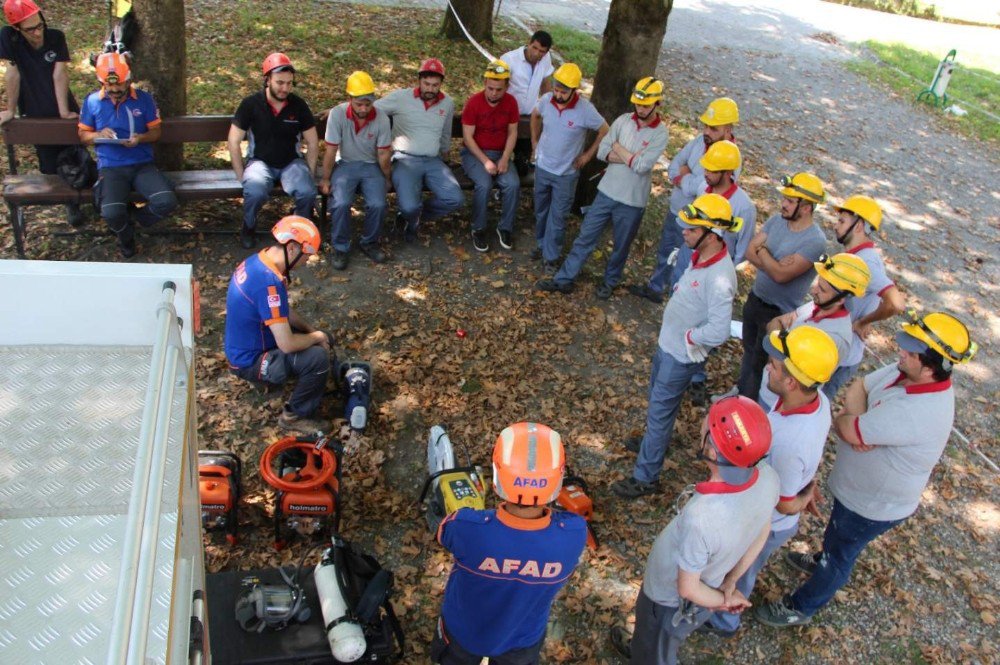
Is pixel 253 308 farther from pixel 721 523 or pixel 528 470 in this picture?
pixel 721 523

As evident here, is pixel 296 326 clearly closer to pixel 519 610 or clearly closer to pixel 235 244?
pixel 235 244

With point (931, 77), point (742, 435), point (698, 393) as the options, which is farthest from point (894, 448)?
point (931, 77)

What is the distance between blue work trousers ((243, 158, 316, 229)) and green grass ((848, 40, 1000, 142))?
45.2ft

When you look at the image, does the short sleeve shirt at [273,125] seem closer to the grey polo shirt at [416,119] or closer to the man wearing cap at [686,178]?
the grey polo shirt at [416,119]

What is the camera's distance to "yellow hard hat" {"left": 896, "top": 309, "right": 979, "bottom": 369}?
4195 millimetres

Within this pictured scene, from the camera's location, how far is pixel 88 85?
1005 centimetres

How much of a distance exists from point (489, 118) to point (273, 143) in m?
Answer: 2.51

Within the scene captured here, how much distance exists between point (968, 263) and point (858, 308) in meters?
5.52

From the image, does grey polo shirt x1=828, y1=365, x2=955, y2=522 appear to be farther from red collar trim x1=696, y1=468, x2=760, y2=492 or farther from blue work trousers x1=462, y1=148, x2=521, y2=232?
blue work trousers x1=462, y1=148, x2=521, y2=232

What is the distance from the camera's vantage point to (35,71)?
24.5 feet

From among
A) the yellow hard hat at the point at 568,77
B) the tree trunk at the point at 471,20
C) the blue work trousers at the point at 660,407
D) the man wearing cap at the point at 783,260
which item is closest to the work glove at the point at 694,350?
the blue work trousers at the point at 660,407

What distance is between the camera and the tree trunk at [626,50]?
846 cm

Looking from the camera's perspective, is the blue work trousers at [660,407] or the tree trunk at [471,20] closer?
the blue work trousers at [660,407]

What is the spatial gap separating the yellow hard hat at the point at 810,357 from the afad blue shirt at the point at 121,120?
21.7 ft
